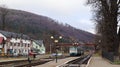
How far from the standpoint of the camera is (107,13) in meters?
59.0

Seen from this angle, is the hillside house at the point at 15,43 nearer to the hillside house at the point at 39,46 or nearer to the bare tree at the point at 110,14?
the hillside house at the point at 39,46

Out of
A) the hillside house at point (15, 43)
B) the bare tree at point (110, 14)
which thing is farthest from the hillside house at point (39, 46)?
the bare tree at point (110, 14)

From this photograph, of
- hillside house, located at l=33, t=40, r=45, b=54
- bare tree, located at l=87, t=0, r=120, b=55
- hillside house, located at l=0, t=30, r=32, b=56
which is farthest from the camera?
hillside house, located at l=33, t=40, r=45, b=54

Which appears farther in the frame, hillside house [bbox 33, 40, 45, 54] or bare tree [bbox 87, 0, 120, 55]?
hillside house [bbox 33, 40, 45, 54]

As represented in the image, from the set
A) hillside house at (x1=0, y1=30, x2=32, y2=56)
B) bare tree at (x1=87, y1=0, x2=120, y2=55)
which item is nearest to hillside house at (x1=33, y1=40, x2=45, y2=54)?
hillside house at (x1=0, y1=30, x2=32, y2=56)

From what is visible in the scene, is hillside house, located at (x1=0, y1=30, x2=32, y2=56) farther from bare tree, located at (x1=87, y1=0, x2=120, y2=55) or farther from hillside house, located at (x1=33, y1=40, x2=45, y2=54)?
bare tree, located at (x1=87, y1=0, x2=120, y2=55)

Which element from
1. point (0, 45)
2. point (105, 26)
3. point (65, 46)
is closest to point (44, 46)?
point (65, 46)

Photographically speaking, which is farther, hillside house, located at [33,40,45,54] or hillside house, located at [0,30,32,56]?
hillside house, located at [33,40,45,54]

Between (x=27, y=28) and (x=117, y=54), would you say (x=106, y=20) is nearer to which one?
(x=117, y=54)

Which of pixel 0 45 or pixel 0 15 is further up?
pixel 0 15

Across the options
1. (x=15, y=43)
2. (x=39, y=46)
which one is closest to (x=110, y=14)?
(x=15, y=43)

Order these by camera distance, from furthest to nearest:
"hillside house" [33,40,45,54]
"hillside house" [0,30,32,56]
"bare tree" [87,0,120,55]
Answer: "hillside house" [33,40,45,54] < "hillside house" [0,30,32,56] < "bare tree" [87,0,120,55]

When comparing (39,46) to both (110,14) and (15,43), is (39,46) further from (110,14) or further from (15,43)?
(110,14)

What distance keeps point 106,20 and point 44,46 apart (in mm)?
117560
